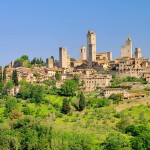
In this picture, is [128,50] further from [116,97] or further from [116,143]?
[116,143]

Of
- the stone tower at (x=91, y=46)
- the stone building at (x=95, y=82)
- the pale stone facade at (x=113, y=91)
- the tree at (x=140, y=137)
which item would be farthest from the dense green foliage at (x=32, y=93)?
the stone tower at (x=91, y=46)

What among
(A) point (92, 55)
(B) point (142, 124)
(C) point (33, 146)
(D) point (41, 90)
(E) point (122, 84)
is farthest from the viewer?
(A) point (92, 55)

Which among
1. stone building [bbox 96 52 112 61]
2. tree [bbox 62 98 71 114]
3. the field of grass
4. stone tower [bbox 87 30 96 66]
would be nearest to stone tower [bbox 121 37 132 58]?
stone building [bbox 96 52 112 61]

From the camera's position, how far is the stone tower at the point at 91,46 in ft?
241

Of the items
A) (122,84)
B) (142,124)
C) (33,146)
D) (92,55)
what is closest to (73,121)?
(142,124)

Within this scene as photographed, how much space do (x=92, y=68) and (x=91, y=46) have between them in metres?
5.29

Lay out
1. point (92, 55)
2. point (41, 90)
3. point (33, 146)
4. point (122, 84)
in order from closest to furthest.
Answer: point (33, 146) → point (41, 90) → point (122, 84) → point (92, 55)

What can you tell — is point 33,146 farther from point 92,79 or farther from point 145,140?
point 92,79

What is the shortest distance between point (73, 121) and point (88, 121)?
6.36 ft

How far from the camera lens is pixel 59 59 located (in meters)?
75.1

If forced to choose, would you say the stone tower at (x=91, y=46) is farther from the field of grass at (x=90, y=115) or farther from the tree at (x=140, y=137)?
the tree at (x=140, y=137)

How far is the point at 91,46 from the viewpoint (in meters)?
74.4

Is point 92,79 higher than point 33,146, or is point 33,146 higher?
point 92,79

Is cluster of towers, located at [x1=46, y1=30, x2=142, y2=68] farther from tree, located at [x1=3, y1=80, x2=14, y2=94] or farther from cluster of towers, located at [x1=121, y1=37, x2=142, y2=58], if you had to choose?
tree, located at [x1=3, y1=80, x2=14, y2=94]
